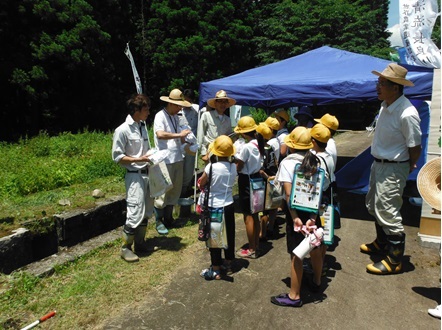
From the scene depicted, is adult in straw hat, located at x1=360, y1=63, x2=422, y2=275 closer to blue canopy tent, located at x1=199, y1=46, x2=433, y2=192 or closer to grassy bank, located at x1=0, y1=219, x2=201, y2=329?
blue canopy tent, located at x1=199, y1=46, x2=433, y2=192

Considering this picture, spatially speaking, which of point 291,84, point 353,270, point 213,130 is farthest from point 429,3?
point 353,270

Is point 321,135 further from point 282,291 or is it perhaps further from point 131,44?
point 131,44

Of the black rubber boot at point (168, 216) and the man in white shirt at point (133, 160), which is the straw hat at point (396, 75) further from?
the black rubber boot at point (168, 216)

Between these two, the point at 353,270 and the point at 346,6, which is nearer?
the point at 353,270

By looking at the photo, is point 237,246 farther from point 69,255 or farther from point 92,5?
point 92,5

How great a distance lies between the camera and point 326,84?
5945 millimetres

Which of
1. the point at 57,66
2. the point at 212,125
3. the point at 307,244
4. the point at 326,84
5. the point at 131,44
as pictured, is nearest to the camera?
the point at 307,244

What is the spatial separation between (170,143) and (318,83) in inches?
100.0

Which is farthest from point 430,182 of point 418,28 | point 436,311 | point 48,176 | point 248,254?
point 48,176

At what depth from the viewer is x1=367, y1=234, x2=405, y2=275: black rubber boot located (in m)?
3.91

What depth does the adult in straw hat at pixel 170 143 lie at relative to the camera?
5.02 m

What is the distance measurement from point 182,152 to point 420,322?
3.42m

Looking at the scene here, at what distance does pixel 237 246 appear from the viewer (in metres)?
4.89

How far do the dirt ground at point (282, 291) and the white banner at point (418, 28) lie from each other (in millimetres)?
2693
